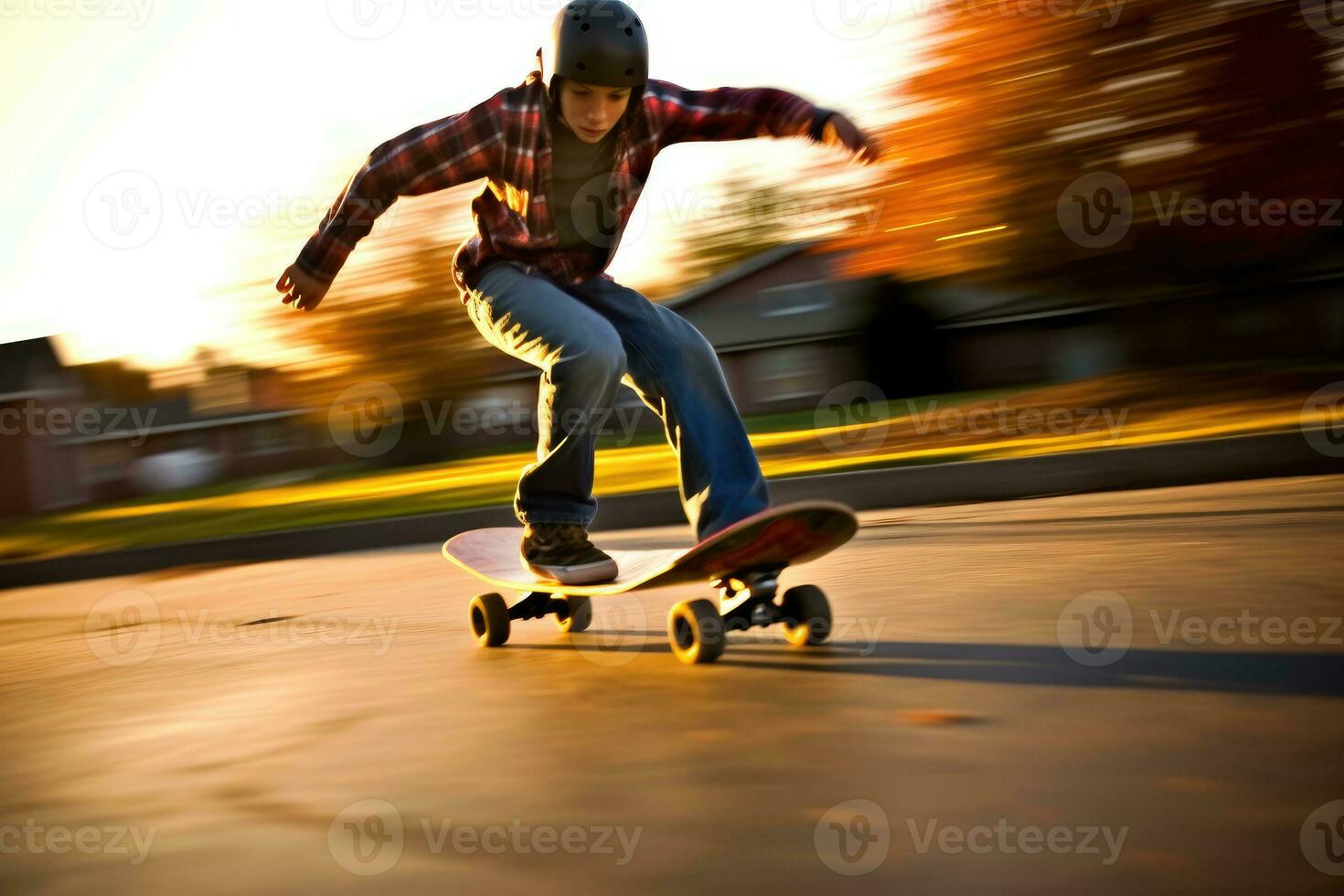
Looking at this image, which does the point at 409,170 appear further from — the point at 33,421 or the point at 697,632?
the point at 33,421

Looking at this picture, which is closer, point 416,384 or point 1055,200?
point 1055,200

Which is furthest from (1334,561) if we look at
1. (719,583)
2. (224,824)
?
(224,824)

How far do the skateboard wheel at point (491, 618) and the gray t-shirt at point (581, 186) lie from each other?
51.0 inches

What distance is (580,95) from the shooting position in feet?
12.5

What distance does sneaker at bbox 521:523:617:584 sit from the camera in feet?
13.9

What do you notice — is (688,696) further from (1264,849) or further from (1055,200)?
(1055,200)

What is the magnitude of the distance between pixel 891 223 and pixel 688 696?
14402 millimetres
